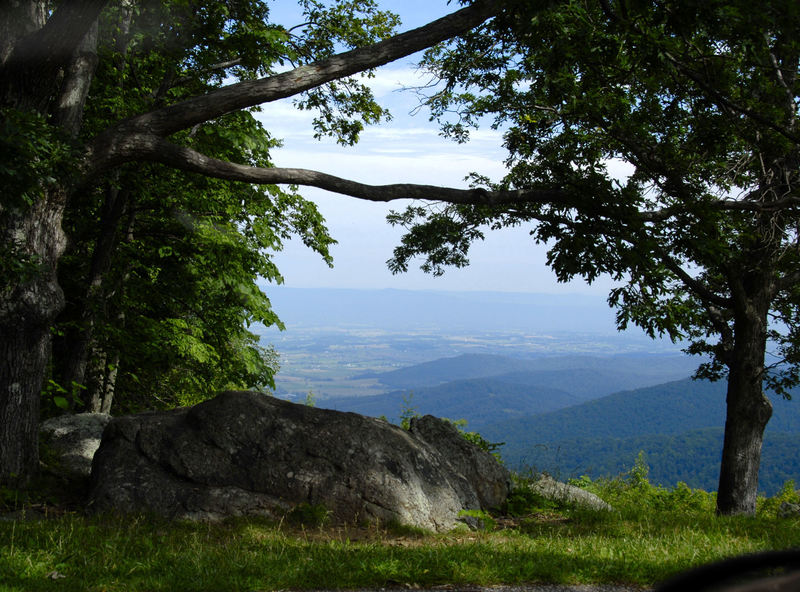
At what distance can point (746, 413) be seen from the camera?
14.4 m

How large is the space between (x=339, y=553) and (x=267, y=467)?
2.92 meters

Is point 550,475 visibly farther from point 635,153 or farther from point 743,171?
point 743,171

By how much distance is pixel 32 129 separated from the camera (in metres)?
7.40

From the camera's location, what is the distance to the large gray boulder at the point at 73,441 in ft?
34.7

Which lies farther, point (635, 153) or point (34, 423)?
point (635, 153)

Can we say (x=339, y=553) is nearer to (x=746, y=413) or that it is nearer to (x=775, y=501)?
(x=746, y=413)

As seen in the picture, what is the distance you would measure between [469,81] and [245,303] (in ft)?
27.3

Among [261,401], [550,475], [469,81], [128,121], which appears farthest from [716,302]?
[128,121]

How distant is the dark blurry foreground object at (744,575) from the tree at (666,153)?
7138mm

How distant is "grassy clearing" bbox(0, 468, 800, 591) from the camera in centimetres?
577

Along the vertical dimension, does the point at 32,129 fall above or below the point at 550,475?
above

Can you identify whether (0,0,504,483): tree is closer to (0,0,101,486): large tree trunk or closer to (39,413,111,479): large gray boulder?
(0,0,101,486): large tree trunk

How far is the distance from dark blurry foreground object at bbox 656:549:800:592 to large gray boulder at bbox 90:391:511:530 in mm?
8073

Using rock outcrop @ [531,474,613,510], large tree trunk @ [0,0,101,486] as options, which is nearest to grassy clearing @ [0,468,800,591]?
large tree trunk @ [0,0,101,486]
